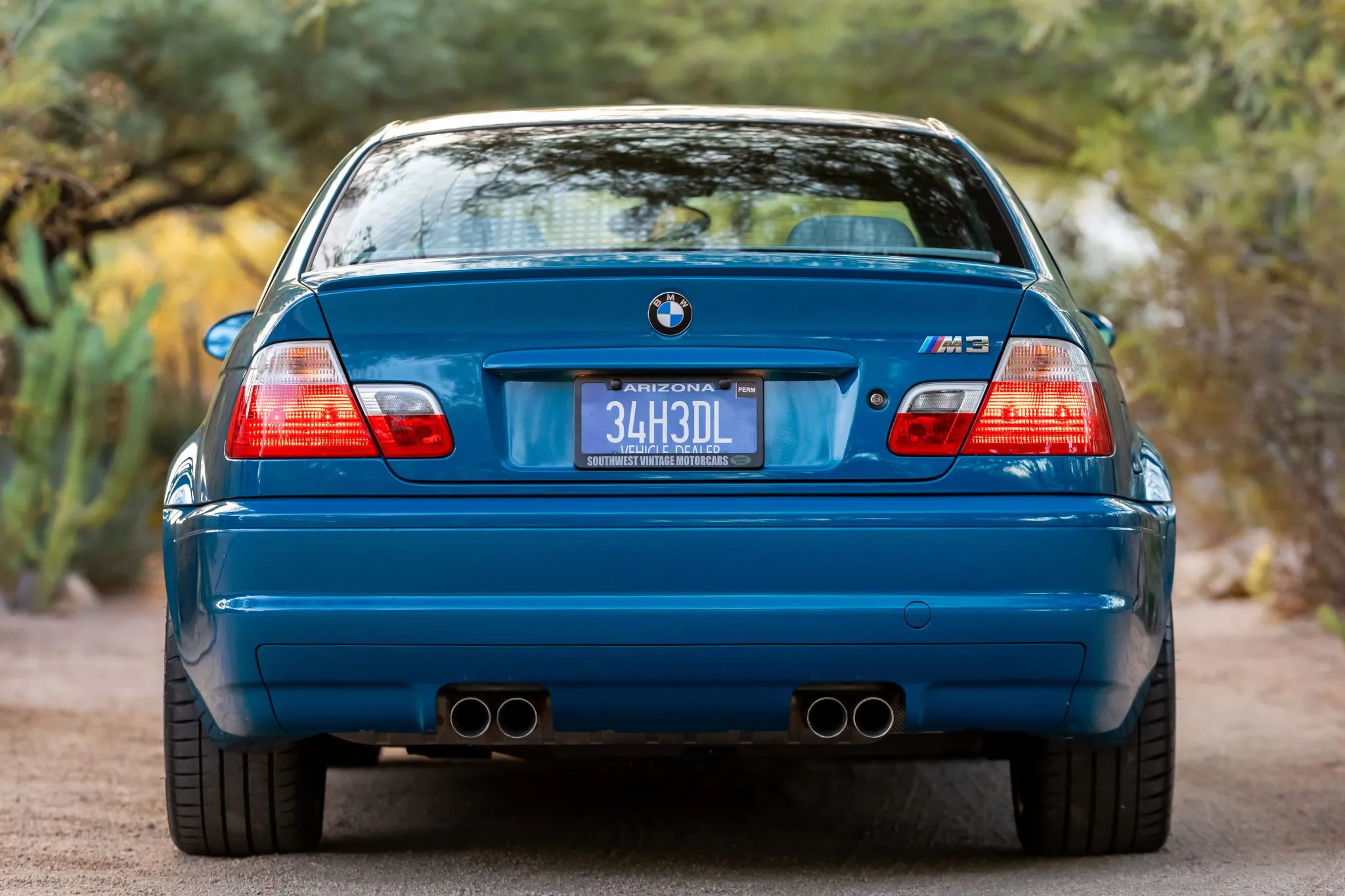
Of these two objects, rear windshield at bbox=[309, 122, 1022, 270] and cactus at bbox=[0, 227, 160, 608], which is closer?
rear windshield at bbox=[309, 122, 1022, 270]

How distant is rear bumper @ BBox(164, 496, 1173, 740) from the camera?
3.48 m

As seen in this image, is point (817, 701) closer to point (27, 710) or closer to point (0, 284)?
point (27, 710)

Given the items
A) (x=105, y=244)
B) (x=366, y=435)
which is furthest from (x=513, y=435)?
(x=105, y=244)

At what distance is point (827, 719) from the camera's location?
12.1 feet

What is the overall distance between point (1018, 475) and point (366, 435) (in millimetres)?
1222

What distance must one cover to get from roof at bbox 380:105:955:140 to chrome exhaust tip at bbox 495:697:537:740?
160cm

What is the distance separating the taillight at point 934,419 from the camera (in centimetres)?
355

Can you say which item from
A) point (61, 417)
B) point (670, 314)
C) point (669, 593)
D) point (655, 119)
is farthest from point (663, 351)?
point (61, 417)

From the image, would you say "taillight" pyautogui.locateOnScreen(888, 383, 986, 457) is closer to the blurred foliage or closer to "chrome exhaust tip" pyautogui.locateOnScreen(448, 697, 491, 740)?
"chrome exhaust tip" pyautogui.locateOnScreen(448, 697, 491, 740)

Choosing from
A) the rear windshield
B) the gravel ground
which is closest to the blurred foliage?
the gravel ground

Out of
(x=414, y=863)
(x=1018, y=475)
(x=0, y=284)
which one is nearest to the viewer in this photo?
(x=1018, y=475)

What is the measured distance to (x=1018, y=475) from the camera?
11.6ft

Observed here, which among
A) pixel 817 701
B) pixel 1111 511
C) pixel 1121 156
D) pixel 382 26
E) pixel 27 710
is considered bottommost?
pixel 27 710

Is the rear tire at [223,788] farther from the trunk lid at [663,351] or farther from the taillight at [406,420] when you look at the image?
the trunk lid at [663,351]
